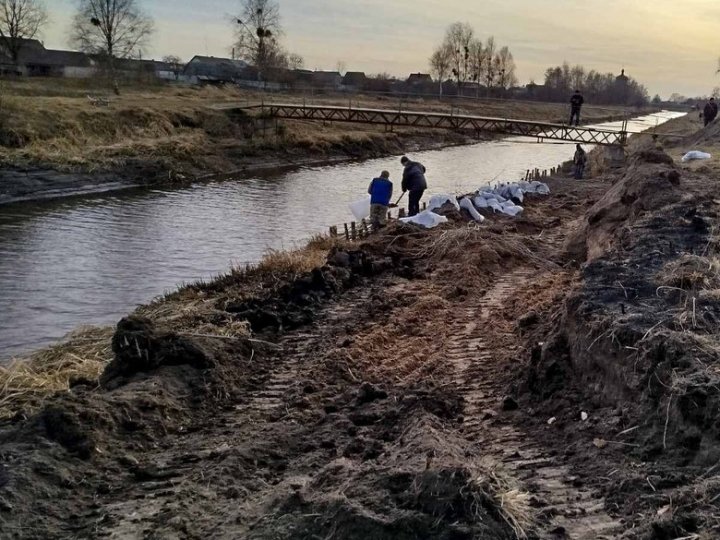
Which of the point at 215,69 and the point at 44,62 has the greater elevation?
the point at 215,69

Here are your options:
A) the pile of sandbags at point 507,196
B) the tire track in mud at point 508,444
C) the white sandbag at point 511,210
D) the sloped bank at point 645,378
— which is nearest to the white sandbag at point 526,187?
the pile of sandbags at point 507,196

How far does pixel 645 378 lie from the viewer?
486cm

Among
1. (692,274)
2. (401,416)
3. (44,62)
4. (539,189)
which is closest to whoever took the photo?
(401,416)

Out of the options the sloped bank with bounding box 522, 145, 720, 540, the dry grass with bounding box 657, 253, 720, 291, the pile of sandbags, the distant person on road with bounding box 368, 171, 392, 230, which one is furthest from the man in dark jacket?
the dry grass with bounding box 657, 253, 720, 291

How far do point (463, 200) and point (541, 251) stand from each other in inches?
162

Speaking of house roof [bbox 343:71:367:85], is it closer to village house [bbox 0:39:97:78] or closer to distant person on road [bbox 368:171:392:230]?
village house [bbox 0:39:97:78]

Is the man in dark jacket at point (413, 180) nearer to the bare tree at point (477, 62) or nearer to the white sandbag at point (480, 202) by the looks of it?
the white sandbag at point (480, 202)

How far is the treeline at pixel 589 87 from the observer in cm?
12888

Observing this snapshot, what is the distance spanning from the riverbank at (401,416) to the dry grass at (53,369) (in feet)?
0.17

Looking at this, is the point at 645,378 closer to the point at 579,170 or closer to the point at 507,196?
the point at 507,196

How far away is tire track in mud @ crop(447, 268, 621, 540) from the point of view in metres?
3.89

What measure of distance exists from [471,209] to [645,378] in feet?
39.1

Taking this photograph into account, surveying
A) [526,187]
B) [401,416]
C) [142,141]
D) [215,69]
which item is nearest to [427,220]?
[526,187]

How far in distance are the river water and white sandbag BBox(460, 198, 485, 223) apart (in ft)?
15.0
